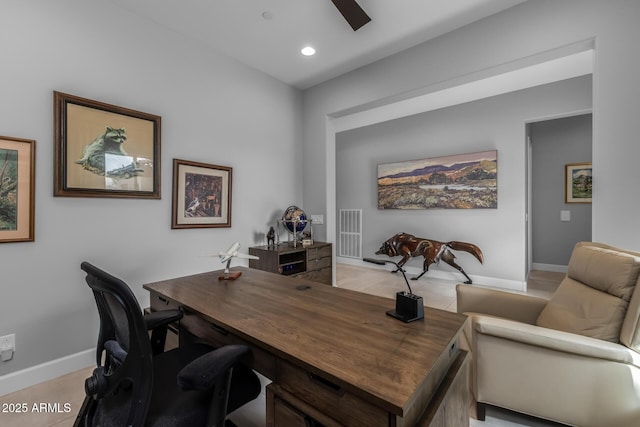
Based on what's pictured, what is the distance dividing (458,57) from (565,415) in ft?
9.25

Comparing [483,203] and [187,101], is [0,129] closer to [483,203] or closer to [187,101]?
[187,101]

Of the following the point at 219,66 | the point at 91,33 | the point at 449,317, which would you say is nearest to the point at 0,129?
the point at 91,33

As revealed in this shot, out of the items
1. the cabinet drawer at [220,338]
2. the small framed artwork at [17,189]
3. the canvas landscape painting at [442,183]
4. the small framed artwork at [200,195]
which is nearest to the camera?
the cabinet drawer at [220,338]

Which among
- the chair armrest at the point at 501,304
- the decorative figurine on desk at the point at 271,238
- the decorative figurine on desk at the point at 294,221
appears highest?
the decorative figurine on desk at the point at 294,221

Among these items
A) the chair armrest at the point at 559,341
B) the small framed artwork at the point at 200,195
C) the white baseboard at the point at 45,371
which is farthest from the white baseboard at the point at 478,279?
the white baseboard at the point at 45,371

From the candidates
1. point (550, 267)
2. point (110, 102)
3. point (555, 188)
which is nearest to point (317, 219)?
point (110, 102)

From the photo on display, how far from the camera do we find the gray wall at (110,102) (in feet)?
6.18

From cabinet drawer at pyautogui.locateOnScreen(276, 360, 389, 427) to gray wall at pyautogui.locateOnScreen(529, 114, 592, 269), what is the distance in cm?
564

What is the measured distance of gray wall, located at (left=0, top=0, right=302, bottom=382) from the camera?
188 centimetres

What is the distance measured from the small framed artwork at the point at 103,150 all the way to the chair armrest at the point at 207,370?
1940mm

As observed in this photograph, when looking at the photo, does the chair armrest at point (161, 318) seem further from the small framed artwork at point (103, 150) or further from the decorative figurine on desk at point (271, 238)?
the decorative figurine on desk at point (271, 238)

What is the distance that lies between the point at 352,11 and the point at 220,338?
230 centimetres

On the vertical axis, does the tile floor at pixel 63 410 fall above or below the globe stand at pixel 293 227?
below

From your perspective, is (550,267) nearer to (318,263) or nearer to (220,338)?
(318,263)
